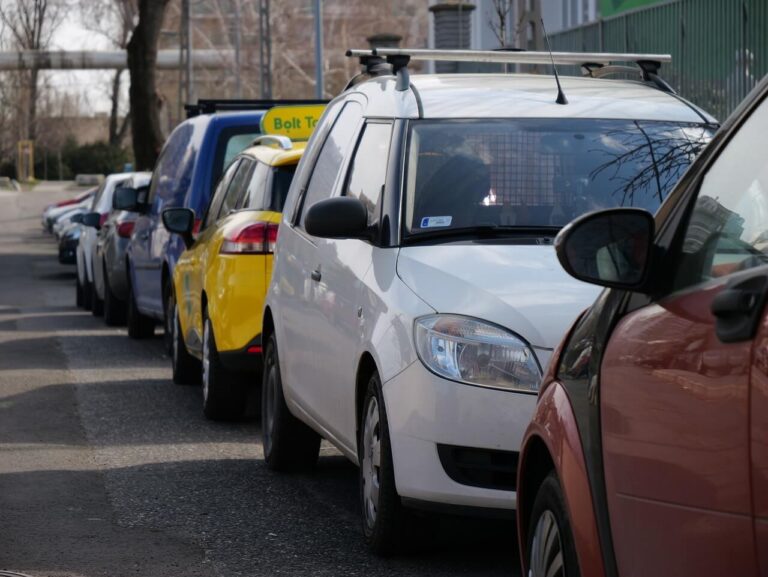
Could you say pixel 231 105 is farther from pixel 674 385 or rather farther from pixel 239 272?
pixel 674 385

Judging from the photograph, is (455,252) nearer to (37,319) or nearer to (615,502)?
(615,502)

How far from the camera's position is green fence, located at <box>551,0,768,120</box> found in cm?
1548

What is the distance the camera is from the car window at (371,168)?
670cm

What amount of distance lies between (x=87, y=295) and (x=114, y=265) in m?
4.21

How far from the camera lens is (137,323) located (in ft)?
53.1

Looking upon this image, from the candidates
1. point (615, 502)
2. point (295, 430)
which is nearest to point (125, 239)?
point (295, 430)

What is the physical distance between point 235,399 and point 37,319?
33.9ft

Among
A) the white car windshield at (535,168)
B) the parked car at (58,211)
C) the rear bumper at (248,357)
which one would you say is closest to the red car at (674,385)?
the white car windshield at (535,168)

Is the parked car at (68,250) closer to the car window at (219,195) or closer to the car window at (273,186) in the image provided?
the car window at (219,195)

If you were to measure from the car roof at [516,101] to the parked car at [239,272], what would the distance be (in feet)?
8.38

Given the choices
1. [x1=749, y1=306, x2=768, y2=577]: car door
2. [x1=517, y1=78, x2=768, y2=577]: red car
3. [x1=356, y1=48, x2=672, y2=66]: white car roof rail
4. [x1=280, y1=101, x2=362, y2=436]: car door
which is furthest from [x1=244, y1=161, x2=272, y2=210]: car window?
[x1=749, y1=306, x2=768, y2=577]: car door

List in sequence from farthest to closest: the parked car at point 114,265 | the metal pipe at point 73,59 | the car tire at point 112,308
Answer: the metal pipe at point 73,59 → the car tire at point 112,308 → the parked car at point 114,265

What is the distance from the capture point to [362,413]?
6.33 metres

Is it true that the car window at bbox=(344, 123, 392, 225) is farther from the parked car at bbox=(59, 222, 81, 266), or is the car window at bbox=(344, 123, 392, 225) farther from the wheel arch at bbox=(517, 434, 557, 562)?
the parked car at bbox=(59, 222, 81, 266)
